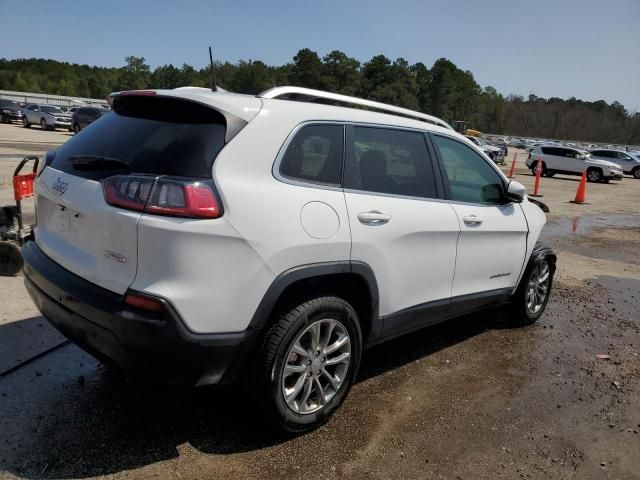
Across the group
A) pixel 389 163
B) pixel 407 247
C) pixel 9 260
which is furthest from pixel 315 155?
pixel 9 260

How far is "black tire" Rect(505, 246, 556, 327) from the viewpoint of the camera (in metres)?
4.87

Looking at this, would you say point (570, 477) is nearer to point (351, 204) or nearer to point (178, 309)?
point (351, 204)

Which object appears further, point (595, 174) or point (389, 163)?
point (595, 174)

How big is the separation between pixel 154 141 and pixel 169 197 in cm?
43

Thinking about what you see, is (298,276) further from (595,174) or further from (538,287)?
(595,174)

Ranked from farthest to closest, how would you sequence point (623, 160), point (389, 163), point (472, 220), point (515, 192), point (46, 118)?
point (46, 118)
point (623, 160)
point (515, 192)
point (472, 220)
point (389, 163)

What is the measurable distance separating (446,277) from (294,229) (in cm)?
151

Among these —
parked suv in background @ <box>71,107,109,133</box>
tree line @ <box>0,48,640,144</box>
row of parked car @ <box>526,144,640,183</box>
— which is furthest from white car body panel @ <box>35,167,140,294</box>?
parked suv in background @ <box>71,107,109,133</box>

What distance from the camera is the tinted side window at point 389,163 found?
10.4 feet

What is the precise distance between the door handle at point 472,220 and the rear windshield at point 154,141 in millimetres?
1958

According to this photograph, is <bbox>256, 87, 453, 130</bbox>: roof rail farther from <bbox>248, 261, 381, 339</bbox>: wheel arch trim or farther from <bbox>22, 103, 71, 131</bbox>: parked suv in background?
<bbox>22, 103, 71, 131</bbox>: parked suv in background

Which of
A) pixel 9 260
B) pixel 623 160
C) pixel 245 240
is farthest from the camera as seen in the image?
pixel 623 160

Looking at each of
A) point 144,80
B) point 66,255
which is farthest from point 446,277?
point 144,80

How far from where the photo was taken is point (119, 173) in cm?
257
